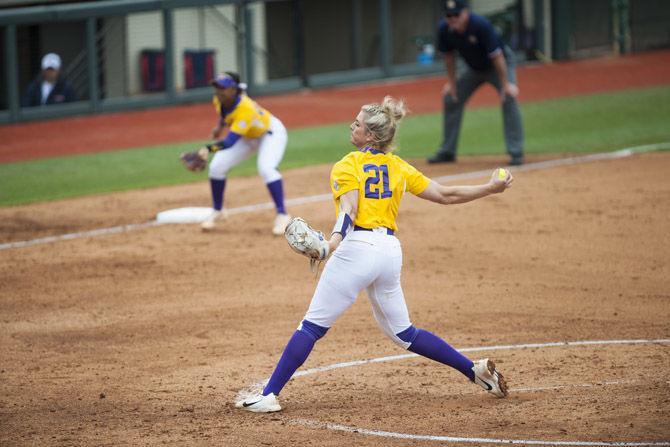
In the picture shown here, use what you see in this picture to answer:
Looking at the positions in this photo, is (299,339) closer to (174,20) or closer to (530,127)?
(530,127)

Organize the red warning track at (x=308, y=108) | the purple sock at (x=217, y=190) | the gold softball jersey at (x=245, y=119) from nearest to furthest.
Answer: the gold softball jersey at (x=245, y=119), the purple sock at (x=217, y=190), the red warning track at (x=308, y=108)

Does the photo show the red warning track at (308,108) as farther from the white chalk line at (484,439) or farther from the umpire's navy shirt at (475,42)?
the white chalk line at (484,439)

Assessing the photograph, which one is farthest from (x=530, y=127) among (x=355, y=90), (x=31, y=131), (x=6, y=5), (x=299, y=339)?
(x=299, y=339)

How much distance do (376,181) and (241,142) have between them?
18.4ft

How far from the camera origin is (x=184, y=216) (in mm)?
11625

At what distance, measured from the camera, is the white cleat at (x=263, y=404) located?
19.3 feet

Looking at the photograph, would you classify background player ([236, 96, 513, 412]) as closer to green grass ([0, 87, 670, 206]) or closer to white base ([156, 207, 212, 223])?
white base ([156, 207, 212, 223])

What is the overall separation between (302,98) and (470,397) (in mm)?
15267

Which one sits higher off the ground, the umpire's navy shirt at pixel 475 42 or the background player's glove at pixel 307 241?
the umpire's navy shirt at pixel 475 42

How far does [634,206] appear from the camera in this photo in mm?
11266

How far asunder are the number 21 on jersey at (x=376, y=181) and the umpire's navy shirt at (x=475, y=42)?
762cm

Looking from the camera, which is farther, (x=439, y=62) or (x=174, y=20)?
(x=439, y=62)

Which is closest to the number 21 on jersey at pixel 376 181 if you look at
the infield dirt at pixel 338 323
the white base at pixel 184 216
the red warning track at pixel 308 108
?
the infield dirt at pixel 338 323

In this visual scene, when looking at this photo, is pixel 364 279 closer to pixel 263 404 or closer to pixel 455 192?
pixel 455 192
